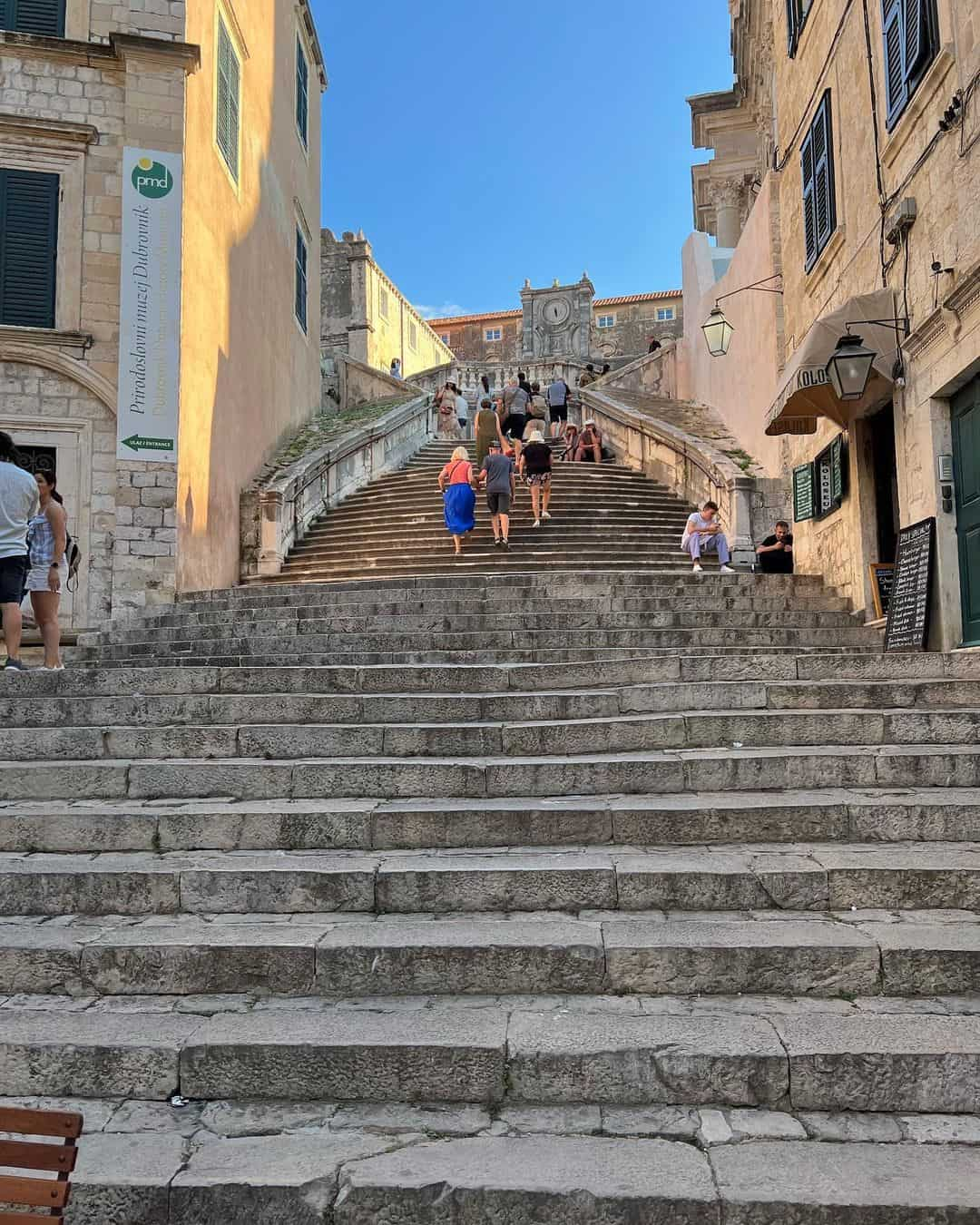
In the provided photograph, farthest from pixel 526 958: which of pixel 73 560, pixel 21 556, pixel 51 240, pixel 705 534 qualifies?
pixel 51 240

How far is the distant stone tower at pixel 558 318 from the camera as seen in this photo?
49.9 meters

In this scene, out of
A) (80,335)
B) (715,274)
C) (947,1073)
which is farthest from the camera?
(715,274)

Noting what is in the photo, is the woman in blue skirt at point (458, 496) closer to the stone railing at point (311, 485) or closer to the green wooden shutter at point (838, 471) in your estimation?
the stone railing at point (311, 485)

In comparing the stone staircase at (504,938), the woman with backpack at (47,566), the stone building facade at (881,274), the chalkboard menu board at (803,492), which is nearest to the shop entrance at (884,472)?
the stone building facade at (881,274)

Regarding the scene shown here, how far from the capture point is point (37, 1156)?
2.03 m

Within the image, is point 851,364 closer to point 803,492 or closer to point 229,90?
point 803,492

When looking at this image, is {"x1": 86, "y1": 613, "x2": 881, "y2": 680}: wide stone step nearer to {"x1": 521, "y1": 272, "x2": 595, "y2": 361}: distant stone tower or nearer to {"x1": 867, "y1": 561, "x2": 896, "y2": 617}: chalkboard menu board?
{"x1": 867, "y1": 561, "x2": 896, "y2": 617}: chalkboard menu board

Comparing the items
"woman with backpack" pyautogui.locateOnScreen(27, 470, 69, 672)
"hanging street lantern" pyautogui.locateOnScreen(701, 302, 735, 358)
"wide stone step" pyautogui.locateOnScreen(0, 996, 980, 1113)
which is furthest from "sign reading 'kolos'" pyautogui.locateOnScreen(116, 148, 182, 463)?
"wide stone step" pyautogui.locateOnScreen(0, 996, 980, 1113)

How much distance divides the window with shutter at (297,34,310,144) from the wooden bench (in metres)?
22.0

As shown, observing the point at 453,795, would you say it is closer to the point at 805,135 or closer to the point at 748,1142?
the point at 748,1142

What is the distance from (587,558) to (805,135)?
540 centimetres

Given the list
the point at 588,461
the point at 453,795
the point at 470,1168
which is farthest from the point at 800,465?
the point at 470,1168

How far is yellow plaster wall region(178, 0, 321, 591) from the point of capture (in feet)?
41.5

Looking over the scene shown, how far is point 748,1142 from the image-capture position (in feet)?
9.16
